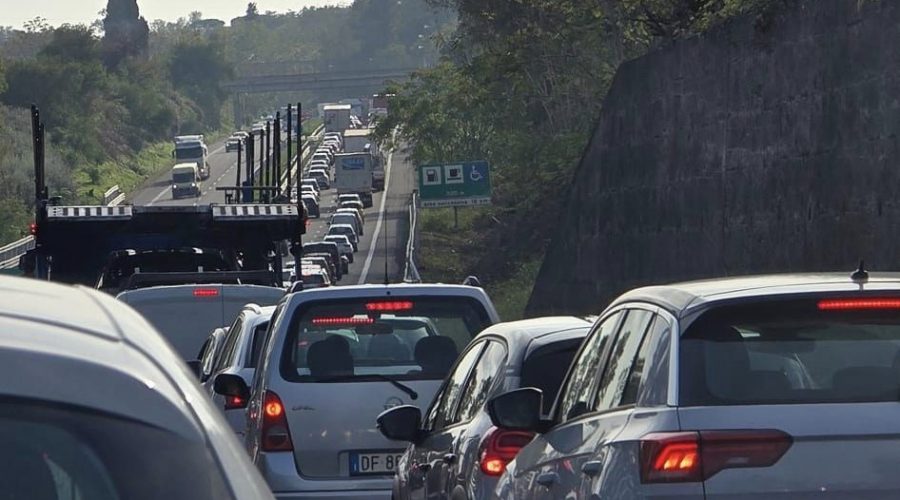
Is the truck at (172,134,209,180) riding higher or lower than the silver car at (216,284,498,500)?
lower

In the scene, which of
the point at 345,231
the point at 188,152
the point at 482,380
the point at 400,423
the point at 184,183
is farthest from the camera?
the point at 188,152

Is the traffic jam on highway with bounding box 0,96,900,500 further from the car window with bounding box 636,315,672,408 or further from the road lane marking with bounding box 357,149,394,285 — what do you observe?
the road lane marking with bounding box 357,149,394,285

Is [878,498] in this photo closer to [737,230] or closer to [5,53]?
[737,230]

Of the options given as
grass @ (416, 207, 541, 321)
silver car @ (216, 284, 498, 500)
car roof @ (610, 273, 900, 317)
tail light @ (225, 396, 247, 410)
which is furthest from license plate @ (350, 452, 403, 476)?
grass @ (416, 207, 541, 321)

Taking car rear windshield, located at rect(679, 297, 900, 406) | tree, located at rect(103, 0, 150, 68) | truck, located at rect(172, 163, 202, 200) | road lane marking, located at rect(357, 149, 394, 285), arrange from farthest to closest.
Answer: tree, located at rect(103, 0, 150, 68) < truck, located at rect(172, 163, 202, 200) < road lane marking, located at rect(357, 149, 394, 285) < car rear windshield, located at rect(679, 297, 900, 406)

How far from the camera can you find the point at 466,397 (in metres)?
8.05

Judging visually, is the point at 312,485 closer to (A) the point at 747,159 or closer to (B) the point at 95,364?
(B) the point at 95,364

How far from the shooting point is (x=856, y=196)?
17922mm

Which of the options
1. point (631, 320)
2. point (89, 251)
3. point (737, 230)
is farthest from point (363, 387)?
point (737, 230)

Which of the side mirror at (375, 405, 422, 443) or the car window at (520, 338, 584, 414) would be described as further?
the side mirror at (375, 405, 422, 443)

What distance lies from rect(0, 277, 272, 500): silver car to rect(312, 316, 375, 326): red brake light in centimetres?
722

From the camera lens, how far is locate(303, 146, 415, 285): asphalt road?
66.5m

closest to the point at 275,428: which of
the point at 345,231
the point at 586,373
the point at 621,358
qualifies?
the point at 586,373

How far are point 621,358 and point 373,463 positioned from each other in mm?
4293
